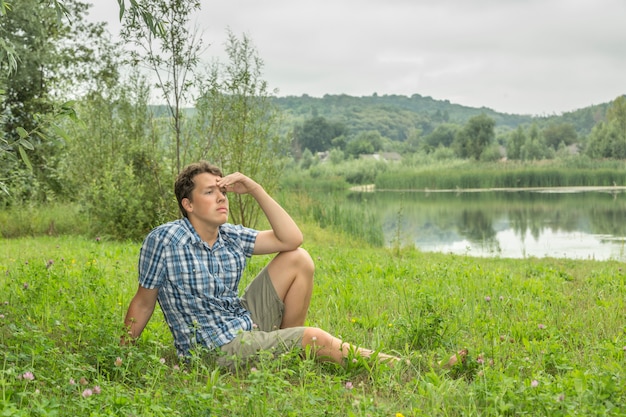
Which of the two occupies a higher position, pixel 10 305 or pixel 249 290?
pixel 249 290

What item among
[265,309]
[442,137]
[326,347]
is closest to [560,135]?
[442,137]

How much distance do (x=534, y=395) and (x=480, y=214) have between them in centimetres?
1860

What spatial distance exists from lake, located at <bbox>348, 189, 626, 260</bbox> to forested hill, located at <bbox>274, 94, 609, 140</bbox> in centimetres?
5797

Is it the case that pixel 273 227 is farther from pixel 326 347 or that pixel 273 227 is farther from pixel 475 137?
pixel 475 137

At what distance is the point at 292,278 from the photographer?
3.96 meters

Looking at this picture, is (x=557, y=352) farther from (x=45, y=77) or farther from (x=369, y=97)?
(x=369, y=97)

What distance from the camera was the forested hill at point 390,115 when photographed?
83750 millimetres

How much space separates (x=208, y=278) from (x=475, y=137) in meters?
57.7

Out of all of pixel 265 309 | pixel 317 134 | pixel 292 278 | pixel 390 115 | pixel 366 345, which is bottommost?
pixel 366 345

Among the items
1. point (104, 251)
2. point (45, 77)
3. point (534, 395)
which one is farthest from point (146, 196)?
point (534, 395)

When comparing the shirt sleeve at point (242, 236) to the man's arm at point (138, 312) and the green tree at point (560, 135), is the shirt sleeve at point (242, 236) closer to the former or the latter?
the man's arm at point (138, 312)

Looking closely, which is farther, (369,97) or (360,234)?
(369,97)

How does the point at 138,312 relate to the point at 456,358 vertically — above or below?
above

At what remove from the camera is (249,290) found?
401 centimetres
